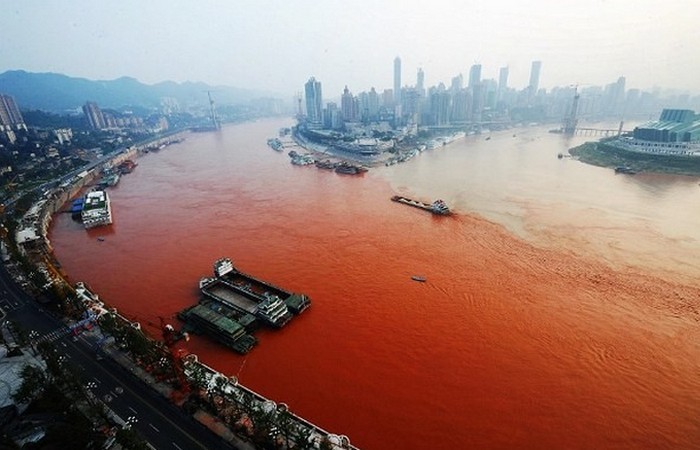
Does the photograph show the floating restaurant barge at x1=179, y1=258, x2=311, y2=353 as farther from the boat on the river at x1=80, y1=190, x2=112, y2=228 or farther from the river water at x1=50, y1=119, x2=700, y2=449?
the boat on the river at x1=80, y1=190, x2=112, y2=228

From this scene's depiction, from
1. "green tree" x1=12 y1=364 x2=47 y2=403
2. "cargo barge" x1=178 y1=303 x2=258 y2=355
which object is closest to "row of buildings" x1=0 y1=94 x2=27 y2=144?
"cargo barge" x1=178 y1=303 x2=258 y2=355

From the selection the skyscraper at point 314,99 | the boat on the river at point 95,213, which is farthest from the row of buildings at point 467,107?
the boat on the river at point 95,213

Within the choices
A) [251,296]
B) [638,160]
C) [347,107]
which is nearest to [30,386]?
[251,296]

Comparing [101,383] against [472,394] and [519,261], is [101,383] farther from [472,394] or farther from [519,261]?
[519,261]

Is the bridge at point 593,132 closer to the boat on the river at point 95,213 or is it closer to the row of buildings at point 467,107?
the row of buildings at point 467,107

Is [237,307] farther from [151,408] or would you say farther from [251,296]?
[151,408]

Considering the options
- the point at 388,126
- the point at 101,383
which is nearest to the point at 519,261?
the point at 101,383
